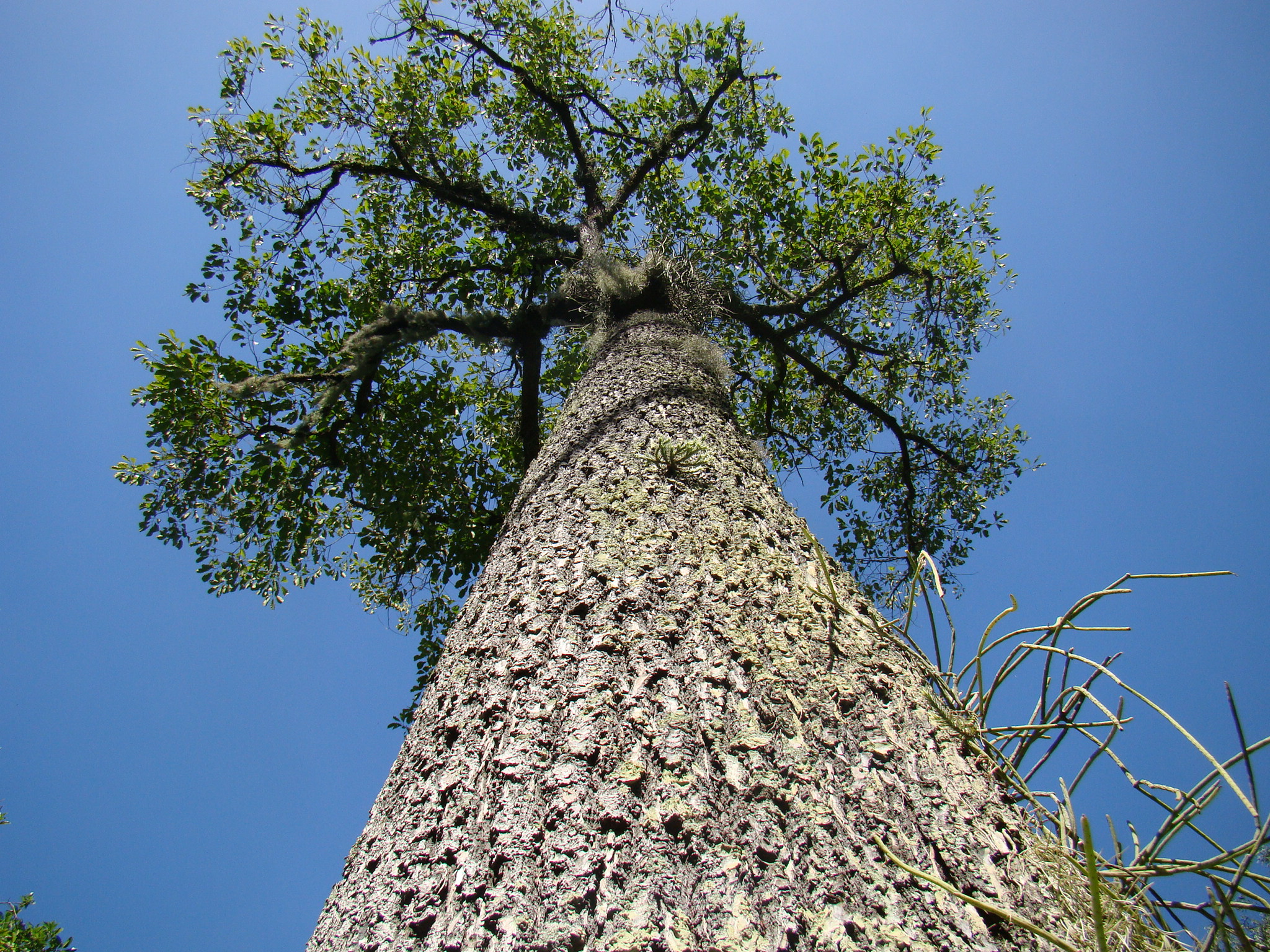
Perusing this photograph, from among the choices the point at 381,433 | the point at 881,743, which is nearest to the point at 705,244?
the point at 381,433

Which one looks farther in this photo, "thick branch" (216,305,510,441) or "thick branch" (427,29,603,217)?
"thick branch" (427,29,603,217)

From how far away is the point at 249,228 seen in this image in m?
5.31

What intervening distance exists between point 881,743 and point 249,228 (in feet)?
21.2

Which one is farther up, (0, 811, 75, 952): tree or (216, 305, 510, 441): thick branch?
(216, 305, 510, 441): thick branch

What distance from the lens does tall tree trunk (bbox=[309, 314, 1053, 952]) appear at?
30.2 inches

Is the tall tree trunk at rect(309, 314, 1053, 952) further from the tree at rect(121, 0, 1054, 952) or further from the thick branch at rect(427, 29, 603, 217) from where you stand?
the thick branch at rect(427, 29, 603, 217)

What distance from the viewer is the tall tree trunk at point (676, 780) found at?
0.77 meters

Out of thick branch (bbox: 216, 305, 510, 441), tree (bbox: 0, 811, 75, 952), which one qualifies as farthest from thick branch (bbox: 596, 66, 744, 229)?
tree (bbox: 0, 811, 75, 952)

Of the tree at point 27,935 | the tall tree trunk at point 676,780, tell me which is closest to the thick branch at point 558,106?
the tall tree trunk at point 676,780

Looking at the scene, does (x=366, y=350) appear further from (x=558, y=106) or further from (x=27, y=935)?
(x=27, y=935)

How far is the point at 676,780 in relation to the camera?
923mm

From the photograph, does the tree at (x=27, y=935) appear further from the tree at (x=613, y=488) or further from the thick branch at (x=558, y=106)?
the thick branch at (x=558, y=106)

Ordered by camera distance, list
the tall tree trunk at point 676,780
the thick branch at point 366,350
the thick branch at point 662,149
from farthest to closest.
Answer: the thick branch at point 662,149 → the thick branch at point 366,350 → the tall tree trunk at point 676,780

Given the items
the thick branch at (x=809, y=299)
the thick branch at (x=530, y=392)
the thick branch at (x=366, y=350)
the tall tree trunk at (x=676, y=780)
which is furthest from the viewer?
the thick branch at (x=809, y=299)
